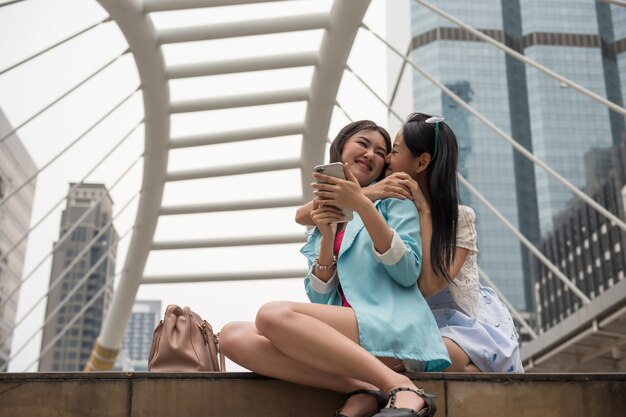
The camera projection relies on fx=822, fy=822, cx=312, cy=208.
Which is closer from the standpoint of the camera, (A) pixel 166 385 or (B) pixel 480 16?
(A) pixel 166 385

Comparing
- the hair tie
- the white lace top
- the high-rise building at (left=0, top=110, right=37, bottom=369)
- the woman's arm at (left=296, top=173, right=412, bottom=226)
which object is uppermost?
the high-rise building at (left=0, top=110, right=37, bottom=369)

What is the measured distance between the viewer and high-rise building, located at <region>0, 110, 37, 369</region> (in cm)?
3841

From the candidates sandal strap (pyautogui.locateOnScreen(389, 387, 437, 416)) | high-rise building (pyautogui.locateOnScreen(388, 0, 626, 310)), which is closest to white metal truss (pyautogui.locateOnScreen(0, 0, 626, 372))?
sandal strap (pyautogui.locateOnScreen(389, 387, 437, 416))

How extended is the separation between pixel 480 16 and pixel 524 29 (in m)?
5.47

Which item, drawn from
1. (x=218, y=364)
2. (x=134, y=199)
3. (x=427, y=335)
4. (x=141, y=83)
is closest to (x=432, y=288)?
(x=427, y=335)

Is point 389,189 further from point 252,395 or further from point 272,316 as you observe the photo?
point 252,395

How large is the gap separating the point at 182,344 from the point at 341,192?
3.10 ft

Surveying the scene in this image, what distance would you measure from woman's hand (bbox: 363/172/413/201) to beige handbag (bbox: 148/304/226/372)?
0.91 meters

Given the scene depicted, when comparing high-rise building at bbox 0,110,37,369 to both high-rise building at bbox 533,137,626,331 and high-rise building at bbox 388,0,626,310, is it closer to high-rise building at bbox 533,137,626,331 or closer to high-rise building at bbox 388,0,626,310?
high-rise building at bbox 533,137,626,331

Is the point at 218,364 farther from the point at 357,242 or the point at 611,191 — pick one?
the point at 611,191

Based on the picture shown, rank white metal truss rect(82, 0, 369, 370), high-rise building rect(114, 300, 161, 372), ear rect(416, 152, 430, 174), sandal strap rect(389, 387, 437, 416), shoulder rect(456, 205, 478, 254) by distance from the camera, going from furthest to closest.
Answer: high-rise building rect(114, 300, 161, 372) < white metal truss rect(82, 0, 369, 370) < ear rect(416, 152, 430, 174) < shoulder rect(456, 205, 478, 254) < sandal strap rect(389, 387, 437, 416)

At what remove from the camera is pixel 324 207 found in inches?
125

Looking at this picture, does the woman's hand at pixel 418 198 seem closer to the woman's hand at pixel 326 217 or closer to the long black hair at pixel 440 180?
the long black hair at pixel 440 180

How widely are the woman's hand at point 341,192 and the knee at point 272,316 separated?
0.43 m
